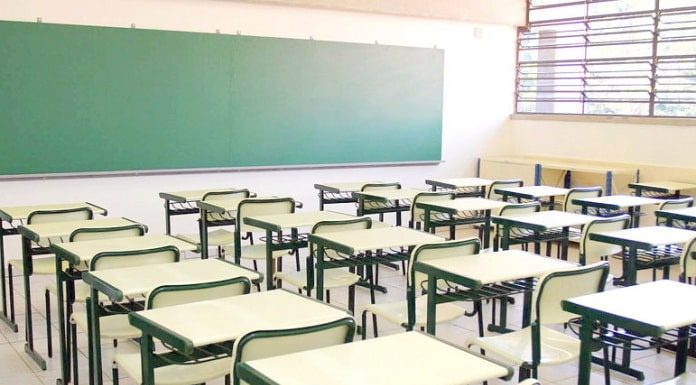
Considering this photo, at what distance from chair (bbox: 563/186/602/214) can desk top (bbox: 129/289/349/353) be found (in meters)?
4.45

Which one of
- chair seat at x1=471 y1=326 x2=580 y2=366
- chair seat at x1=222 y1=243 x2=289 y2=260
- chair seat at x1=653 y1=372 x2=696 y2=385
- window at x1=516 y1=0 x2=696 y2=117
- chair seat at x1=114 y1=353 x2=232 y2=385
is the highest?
window at x1=516 y1=0 x2=696 y2=117

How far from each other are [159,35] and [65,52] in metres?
0.95

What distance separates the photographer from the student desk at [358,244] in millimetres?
4293

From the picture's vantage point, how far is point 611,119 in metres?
9.14

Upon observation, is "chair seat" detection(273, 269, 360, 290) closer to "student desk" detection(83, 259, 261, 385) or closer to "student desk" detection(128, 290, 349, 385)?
"student desk" detection(83, 259, 261, 385)

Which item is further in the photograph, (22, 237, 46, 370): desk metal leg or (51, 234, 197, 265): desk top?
(22, 237, 46, 370): desk metal leg

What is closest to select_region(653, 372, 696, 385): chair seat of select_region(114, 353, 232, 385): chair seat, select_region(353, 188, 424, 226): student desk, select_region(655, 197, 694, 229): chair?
select_region(114, 353, 232, 385): chair seat

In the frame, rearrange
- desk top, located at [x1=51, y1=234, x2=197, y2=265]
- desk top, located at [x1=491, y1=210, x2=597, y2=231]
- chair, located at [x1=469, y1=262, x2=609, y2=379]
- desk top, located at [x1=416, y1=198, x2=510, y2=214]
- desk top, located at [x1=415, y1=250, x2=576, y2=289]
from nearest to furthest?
chair, located at [x1=469, y1=262, x2=609, y2=379], desk top, located at [x1=415, y1=250, x2=576, y2=289], desk top, located at [x1=51, y1=234, x2=197, y2=265], desk top, located at [x1=491, y1=210, x2=597, y2=231], desk top, located at [x1=416, y1=198, x2=510, y2=214]

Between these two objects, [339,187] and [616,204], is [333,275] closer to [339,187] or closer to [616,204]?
[339,187]

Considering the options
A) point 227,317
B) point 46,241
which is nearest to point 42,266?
point 46,241

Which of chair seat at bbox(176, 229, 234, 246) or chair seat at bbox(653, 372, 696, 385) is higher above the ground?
chair seat at bbox(176, 229, 234, 246)

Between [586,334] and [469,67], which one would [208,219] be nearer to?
[586,334]

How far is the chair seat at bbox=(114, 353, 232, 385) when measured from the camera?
303 centimetres

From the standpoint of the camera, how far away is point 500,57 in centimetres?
1029
